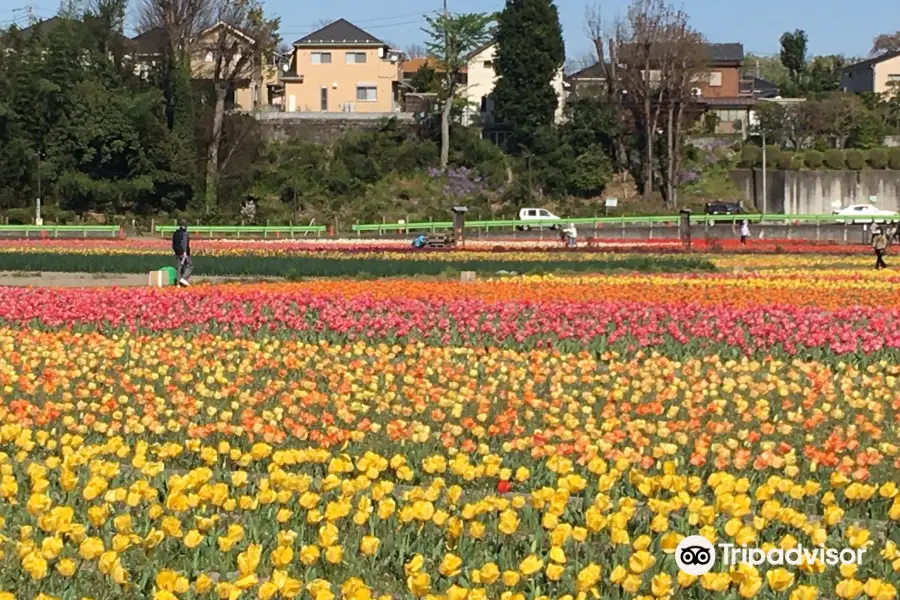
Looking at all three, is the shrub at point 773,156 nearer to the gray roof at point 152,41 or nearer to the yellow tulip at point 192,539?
the gray roof at point 152,41

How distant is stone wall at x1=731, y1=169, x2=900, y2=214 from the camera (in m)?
70.4

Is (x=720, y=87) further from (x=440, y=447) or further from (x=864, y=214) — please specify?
(x=440, y=447)

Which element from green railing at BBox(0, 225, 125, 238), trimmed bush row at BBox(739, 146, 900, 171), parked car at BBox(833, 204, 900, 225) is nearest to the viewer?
green railing at BBox(0, 225, 125, 238)

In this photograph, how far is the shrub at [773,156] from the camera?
71.1 meters

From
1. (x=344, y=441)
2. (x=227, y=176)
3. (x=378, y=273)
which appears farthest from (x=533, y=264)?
(x=227, y=176)

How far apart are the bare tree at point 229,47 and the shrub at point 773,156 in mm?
25547

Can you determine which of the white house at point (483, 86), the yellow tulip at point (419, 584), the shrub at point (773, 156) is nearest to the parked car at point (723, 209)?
the shrub at point (773, 156)

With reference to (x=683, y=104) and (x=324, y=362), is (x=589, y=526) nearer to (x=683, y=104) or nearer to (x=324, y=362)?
(x=324, y=362)

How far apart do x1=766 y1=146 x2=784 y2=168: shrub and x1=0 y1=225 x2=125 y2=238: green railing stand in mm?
32150

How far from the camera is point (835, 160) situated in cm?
7125

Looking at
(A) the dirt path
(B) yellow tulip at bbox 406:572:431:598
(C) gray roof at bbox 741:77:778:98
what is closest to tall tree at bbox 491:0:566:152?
(C) gray roof at bbox 741:77:778:98

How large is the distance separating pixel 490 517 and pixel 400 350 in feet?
23.8

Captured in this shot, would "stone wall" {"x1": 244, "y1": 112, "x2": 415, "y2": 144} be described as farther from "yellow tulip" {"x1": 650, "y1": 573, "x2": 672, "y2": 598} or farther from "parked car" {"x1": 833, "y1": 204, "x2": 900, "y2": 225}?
"yellow tulip" {"x1": 650, "y1": 573, "x2": 672, "y2": 598}

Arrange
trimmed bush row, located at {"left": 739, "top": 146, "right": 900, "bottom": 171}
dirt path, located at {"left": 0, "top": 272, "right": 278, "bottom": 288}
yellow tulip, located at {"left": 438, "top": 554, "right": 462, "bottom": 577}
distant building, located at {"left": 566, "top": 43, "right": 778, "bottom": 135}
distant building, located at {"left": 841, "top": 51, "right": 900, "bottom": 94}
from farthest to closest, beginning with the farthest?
1. distant building, located at {"left": 841, "top": 51, "right": 900, "bottom": 94}
2. distant building, located at {"left": 566, "top": 43, "right": 778, "bottom": 135}
3. trimmed bush row, located at {"left": 739, "top": 146, "right": 900, "bottom": 171}
4. dirt path, located at {"left": 0, "top": 272, "right": 278, "bottom": 288}
5. yellow tulip, located at {"left": 438, "top": 554, "right": 462, "bottom": 577}
